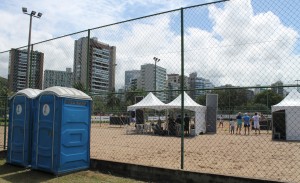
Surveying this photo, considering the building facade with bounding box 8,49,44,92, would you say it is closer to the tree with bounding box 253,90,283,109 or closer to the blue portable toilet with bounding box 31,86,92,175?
the blue portable toilet with bounding box 31,86,92,175

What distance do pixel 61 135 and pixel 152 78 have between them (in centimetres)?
268

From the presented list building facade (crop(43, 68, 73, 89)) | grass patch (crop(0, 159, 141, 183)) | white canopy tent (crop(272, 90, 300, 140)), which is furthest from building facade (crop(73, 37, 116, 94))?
white canopy tent (crop(272, 90, 300, 140))

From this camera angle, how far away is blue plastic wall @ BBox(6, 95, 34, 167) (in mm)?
7875

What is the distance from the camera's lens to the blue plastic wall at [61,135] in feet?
23.0

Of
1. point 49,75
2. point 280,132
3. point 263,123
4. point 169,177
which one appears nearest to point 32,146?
point 49,75

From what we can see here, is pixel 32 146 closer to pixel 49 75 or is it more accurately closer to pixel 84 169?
pixel 84 169

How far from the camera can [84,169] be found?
25.0 ft

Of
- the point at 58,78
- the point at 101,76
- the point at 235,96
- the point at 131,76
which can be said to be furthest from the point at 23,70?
the point at 235,96

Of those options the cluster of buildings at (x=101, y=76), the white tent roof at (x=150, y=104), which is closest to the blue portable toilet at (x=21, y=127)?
the cluster of buildings at (x=101, y=76)

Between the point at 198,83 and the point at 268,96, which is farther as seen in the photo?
the point at 268,96

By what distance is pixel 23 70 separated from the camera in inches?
432

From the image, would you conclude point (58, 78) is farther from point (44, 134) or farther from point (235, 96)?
point (235, 96)

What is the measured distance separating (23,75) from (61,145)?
505 centimetres

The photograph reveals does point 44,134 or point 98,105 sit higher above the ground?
point 98,105
